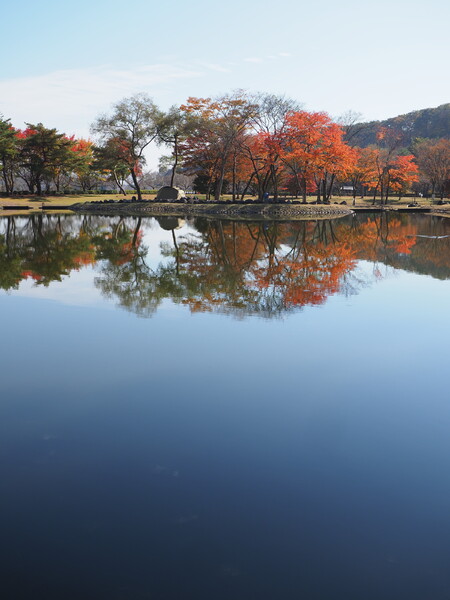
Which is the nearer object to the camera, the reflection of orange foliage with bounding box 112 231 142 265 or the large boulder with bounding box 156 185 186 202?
the reflection of orange foliage with bounding box 112 231 142 265

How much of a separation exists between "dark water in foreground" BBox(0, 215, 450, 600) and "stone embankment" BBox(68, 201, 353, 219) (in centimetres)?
3320

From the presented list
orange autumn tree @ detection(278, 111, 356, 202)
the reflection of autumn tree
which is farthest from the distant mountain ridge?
the reflection of autumn tree

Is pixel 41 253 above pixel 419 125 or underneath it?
underneath

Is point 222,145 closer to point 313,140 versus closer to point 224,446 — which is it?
point 313,140

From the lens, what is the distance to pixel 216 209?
156ft

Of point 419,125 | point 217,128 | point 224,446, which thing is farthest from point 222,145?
point 419,125

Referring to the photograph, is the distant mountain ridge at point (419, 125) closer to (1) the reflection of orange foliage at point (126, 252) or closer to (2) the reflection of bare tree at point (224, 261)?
(2) the reflection of bare tree at point (224, 261)

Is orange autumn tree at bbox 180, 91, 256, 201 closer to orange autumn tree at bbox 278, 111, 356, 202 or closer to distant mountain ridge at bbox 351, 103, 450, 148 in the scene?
orange autumn tree at bbox 278, 111, 356, 202

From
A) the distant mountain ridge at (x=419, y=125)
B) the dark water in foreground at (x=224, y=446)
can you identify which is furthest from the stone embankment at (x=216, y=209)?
the distant mountain ridge at (x=419, y=125)

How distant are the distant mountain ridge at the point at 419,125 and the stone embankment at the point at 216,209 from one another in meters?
75.7

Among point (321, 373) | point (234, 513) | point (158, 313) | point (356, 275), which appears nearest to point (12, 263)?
point (158, 313)

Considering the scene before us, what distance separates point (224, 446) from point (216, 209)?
4292 cm

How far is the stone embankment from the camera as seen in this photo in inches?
1802

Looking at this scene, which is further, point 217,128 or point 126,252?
point 217,128
